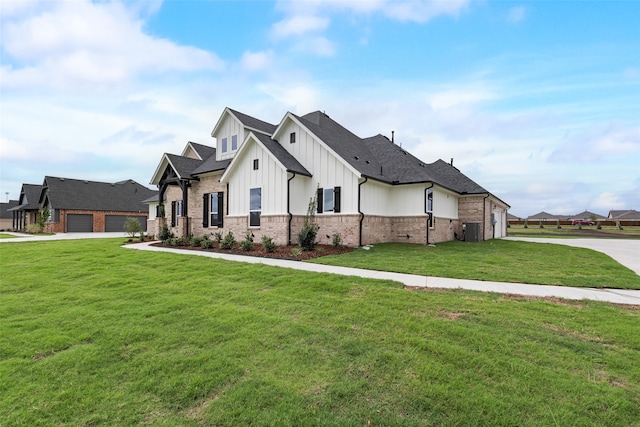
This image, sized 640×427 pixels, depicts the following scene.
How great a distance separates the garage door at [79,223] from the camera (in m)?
35.4

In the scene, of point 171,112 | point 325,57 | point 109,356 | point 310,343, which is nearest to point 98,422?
point 109,356

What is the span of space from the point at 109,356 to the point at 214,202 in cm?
1633

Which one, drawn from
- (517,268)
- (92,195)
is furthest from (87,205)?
(517,268)

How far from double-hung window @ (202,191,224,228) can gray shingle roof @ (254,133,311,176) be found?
4815 millimetres

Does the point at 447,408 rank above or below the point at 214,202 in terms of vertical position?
below

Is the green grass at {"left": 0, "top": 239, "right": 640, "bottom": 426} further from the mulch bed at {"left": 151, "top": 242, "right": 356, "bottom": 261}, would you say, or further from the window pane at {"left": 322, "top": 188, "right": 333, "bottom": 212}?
the window pane at {"left": 322, "top": 188, "right": 333, "bottom": 212}

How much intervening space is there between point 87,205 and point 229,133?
1077 inches

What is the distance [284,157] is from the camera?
16203 millimetres

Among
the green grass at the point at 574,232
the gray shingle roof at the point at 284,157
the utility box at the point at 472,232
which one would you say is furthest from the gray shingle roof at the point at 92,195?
the green grass at the point at 574,232

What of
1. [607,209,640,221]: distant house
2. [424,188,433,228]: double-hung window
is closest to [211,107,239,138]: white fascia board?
[424,188,433,228]: double-hung window

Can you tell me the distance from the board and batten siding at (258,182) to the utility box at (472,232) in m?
13.1

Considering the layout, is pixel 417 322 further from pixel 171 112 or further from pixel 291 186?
pixel 171 112

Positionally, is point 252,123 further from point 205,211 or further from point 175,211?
point 175,211

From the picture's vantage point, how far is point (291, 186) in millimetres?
15602
